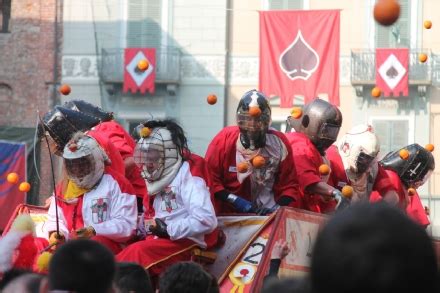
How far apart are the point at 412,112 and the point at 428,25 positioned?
1819 cm

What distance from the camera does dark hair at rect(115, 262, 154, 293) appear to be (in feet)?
17.2

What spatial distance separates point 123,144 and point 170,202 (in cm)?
162

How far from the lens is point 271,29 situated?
28828 mm

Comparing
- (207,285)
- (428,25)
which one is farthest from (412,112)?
(207,285)

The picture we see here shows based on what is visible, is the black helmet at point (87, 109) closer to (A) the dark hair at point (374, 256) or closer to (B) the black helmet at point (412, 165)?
(B) the black helmet at point (412, 165)

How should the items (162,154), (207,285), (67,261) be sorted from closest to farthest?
(67,261)
(207,285)
(162,154)

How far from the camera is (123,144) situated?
9227 mm

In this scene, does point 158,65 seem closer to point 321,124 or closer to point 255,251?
point 321,124

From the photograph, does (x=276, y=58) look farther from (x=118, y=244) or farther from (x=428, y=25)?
(x=118, y=244)

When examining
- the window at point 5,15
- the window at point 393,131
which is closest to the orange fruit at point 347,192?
the window at point 393,131

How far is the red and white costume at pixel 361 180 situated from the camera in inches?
362

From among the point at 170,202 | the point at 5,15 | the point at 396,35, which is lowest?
the point at 170,202

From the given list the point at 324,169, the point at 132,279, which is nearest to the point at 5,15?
the point at 324,169

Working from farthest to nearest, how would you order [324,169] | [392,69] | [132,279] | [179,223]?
[392,69] → [324,169] → [179,223] → [132,279]
